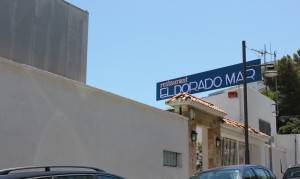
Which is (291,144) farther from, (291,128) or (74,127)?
(74,127)

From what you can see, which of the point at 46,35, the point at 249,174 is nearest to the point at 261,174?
the point at 249,174

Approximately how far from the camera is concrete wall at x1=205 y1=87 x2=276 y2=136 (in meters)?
30.1

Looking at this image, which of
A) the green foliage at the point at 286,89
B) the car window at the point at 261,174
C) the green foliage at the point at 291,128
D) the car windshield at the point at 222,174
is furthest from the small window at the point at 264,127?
the green foliage at the point at 286,89

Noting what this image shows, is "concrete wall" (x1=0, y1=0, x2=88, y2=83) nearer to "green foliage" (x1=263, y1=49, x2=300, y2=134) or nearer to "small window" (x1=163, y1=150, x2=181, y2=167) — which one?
"small window" (x1=163, y1=150, x2=181, y2=167)

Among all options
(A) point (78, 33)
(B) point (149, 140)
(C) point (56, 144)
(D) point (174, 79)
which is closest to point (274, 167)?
(D) point (174, 79)

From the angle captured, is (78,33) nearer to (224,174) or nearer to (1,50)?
(1,50)

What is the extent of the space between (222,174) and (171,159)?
5467mm

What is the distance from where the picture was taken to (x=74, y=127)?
12.7m

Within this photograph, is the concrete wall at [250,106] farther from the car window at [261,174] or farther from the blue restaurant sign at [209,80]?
the car window at [261,174]

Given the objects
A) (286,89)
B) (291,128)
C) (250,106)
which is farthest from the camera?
(286,89)

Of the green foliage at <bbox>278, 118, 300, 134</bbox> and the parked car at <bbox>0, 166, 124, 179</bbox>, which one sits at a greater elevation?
the green foliage at <bbox>278, 118, 300, 134</bbox>

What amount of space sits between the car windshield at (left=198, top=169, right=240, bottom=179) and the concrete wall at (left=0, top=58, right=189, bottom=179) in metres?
2.65

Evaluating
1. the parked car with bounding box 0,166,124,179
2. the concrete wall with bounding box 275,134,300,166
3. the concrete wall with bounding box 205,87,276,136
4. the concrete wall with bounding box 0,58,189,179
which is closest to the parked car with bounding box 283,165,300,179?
the concrete wall with bounding box 0,58,189,179

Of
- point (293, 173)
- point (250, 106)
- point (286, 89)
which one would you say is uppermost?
point (286, 89)
